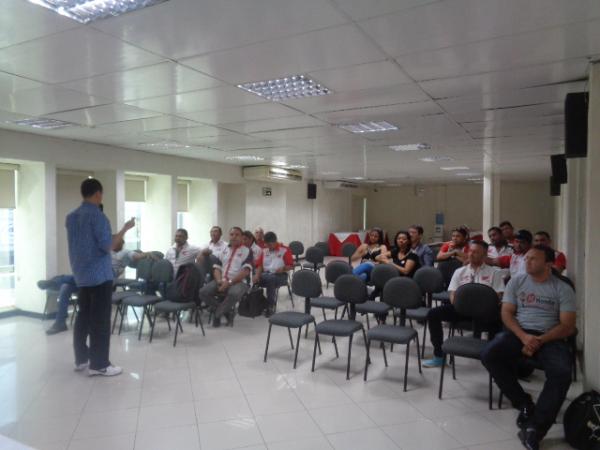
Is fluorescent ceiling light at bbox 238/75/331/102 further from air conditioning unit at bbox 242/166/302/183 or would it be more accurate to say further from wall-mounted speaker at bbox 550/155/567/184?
air conditioning unit at bbox 242/166/302/183

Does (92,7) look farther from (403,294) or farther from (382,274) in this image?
(382,274)

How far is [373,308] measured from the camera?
5105 mm

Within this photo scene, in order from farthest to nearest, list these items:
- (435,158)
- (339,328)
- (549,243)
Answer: (435,158) < (549,243) < (339,328)

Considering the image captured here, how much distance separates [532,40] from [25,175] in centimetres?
682

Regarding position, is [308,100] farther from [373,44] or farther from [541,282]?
[541,282]

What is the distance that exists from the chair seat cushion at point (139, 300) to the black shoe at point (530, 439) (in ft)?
13.6

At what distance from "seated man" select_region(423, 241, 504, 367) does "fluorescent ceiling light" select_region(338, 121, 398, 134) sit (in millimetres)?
1830

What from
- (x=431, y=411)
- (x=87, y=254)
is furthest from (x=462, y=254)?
(x=87, y=254)

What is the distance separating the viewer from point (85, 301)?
4.26 meters

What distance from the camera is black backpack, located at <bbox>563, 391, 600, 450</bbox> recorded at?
288 centimetres

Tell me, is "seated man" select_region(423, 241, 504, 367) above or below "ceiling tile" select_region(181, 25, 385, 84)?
below

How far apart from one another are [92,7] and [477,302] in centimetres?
372

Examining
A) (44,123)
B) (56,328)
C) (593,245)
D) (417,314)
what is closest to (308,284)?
(417,314)

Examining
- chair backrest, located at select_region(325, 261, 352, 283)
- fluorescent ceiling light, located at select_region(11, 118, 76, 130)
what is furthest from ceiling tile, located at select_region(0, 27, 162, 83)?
chair backrest, located at select_region(325, 261, 352, 283)
